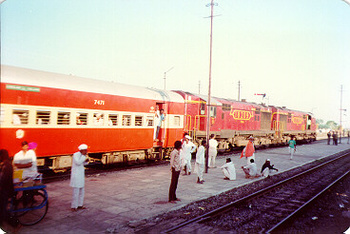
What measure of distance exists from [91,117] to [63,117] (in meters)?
1.46

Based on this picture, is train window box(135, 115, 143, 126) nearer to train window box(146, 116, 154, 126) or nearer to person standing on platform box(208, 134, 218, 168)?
train window box(146, 116, 154, 126)

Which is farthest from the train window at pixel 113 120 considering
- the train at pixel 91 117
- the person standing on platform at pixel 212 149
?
the person standing on platform at pixel 212 149

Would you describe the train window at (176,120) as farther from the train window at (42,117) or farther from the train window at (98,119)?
the train window at (42,117)

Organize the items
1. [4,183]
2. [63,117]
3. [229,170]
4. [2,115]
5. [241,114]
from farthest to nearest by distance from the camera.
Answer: [241,114] → [229,170] → [63,117] → [2,115] → [4,183]

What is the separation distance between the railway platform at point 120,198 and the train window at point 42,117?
2316 mm

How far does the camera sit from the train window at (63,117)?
10.0 metres

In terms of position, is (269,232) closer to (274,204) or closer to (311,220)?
(311,220)

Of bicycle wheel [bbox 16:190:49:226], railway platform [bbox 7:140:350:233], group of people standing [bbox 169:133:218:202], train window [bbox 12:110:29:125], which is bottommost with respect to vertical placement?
railway platform [bbox 7:140:350:233]

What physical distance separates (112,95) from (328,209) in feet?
31.5

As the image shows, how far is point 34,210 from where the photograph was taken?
23.4 feet

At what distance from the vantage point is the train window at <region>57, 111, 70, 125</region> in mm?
10032

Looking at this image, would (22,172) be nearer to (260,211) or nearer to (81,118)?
(81,118)

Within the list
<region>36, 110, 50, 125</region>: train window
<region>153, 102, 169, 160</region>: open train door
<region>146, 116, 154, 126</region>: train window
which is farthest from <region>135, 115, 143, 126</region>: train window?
<region>36, 110, 50, 125</region>: train window

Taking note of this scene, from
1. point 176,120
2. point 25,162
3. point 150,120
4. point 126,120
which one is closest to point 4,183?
point 25,162
